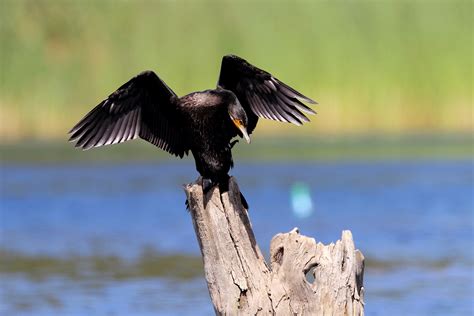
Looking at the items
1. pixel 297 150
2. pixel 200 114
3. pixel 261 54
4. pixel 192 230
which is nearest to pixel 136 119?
pixel 200 114

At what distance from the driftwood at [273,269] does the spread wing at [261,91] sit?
0.96 meters

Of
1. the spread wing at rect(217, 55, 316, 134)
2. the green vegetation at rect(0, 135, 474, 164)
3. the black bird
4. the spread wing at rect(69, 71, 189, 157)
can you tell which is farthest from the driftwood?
the green vegetation at rect(0, 135, 474, 164)

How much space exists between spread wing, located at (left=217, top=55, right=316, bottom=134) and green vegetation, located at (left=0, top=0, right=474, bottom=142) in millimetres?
77721

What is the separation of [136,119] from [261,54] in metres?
92.4

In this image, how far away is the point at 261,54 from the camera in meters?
101

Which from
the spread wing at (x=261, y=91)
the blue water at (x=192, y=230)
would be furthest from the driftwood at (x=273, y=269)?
the blue water at (x=192, y=230)

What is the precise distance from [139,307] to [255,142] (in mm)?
62381

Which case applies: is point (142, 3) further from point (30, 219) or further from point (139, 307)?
point (139, 307)

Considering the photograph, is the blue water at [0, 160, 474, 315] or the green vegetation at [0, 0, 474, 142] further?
the green vegetation at [0, 0, 474, 142]

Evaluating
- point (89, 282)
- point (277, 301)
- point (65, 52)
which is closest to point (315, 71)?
point (65, 52)

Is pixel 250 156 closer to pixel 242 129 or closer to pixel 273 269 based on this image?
pixel 273 269

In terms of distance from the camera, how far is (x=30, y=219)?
29.9 meters

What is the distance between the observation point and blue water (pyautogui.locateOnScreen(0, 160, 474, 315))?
1614cm

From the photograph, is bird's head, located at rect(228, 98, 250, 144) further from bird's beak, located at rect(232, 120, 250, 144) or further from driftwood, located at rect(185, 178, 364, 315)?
driftwood, located at rect(185, 178, 364, 315)
